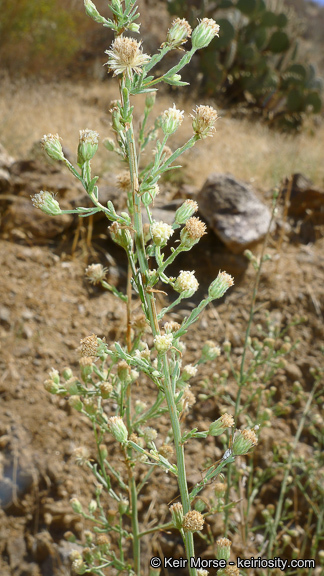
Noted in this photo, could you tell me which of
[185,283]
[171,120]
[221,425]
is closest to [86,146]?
[171,120]

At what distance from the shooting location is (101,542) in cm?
139

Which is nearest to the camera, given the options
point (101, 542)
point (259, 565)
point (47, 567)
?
point (101, 542)

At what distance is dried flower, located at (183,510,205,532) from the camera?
961 mm

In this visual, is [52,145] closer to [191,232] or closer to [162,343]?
[191,232]

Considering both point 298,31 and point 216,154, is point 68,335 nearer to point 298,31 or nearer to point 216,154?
point 216,154

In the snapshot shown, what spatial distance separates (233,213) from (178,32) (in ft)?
6.92

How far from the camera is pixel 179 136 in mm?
6172

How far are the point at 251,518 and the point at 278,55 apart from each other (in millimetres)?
9433

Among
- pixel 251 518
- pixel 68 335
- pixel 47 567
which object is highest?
pixel 68 335

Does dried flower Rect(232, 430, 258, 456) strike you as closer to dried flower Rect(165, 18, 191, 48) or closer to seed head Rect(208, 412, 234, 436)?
seed head Rect(208, 412, 234, 436)

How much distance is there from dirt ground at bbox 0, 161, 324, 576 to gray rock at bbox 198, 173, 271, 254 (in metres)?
0.16

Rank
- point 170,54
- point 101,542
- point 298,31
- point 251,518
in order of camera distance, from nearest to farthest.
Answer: point 101,542, point 251,518, point 170,54, point 298,31

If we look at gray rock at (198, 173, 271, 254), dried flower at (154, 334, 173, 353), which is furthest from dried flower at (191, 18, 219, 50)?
gray rock at (198, 173, 271, 254)

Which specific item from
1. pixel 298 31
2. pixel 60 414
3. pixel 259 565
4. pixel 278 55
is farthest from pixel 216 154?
pixel 298 31
